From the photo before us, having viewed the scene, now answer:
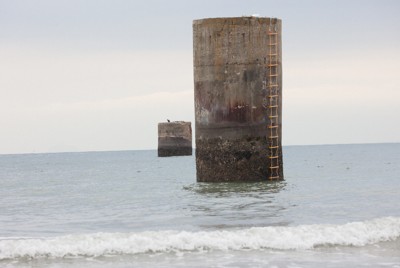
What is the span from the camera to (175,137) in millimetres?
74188

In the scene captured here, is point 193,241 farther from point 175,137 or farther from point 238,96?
point 175,137

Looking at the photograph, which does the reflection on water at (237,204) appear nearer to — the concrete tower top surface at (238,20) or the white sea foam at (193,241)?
the white sea foam at (193,241)

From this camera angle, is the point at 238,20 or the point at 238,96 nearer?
the point at 238,96

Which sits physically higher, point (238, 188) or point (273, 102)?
point (273, 102)

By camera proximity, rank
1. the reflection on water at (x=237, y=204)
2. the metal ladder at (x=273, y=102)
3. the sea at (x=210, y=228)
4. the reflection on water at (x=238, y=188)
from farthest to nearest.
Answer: the metal ladder at (x=273, y=102) → the reflection on water at (x=238, y=188) → the reflection on water at (x=237, y=204) → the sea at (x=210, y=228)

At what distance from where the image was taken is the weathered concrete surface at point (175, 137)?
73062mm

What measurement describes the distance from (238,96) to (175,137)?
48.0 meters

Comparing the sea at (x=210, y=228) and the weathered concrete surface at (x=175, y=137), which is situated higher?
the weathered concrete surface at (x=175, y=137)

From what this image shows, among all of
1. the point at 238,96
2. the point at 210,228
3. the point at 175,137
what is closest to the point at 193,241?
the point at 210,228

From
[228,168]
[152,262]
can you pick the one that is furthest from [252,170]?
[152,262]

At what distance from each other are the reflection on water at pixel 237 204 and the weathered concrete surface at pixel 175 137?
42.5 metres

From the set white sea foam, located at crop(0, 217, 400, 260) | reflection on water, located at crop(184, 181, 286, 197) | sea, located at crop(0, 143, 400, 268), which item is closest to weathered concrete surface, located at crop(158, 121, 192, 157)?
sea, located at crop(0, 143, 400, 268)

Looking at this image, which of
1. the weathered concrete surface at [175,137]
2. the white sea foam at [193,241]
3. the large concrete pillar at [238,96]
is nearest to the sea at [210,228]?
the white sea foam at [193,241]

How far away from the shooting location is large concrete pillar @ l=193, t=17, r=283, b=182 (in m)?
Result: 26.3
